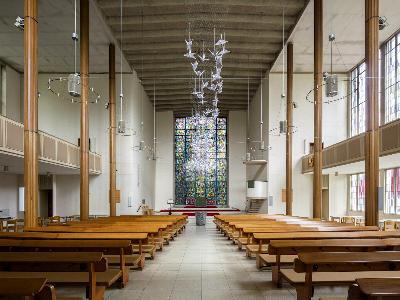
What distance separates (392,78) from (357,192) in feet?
19.4

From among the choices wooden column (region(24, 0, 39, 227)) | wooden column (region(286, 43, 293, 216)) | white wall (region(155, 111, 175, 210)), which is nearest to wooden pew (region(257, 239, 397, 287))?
wooden column (region(24, 0, 39, 227))

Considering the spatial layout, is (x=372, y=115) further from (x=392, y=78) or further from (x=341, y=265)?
(x=392, y=78)

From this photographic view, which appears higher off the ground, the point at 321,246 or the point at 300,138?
the point at 300,138

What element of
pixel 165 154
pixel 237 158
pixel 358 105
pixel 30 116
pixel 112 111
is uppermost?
pixel 358 105

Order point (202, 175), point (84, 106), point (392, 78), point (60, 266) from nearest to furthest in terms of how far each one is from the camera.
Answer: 1. point (60, 266)
2. point (84, 106)
3. point (392, 78)
4. point (202, 175)

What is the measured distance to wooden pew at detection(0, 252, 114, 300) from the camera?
4023mm

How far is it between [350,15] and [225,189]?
1843 cm

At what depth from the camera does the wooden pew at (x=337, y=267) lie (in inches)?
154

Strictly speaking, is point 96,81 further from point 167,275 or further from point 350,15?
point 167,275

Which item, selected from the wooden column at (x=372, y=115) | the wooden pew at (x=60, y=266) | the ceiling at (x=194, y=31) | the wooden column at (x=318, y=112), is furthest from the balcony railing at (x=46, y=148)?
the wooden column at (x=318, y=112)

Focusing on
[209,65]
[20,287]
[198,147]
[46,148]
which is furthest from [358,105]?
[20,287]

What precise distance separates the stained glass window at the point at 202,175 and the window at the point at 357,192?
11.8 m

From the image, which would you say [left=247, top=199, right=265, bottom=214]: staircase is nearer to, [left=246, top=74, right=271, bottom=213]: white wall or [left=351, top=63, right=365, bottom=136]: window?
[left=246, top=74, right=271, bottom=213]: white wall

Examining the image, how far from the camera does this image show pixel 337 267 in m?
4.29
